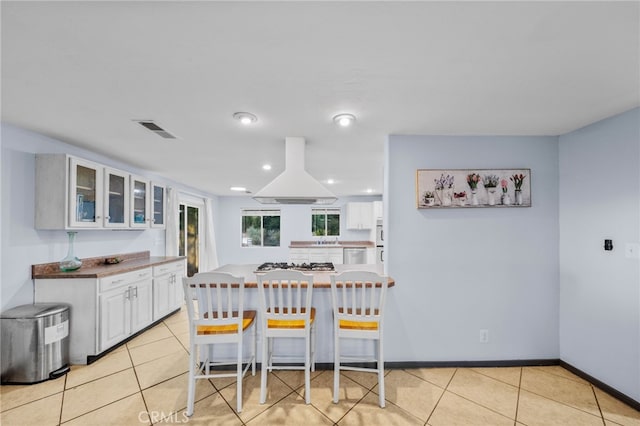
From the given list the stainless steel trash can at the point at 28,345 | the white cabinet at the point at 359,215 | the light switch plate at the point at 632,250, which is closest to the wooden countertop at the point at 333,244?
the white cabinet at the point at 359,215

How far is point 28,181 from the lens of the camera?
107 inches

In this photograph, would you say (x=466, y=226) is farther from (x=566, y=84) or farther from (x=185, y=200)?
(x=185, y=200)

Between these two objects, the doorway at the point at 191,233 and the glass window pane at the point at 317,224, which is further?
the glass window pane at the point at 317,224

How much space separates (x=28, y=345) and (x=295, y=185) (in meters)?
2.74

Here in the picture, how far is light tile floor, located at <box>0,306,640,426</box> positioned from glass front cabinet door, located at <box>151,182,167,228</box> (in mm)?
2092

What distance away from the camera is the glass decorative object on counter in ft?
9.60

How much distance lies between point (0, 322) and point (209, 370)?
1.82 meters

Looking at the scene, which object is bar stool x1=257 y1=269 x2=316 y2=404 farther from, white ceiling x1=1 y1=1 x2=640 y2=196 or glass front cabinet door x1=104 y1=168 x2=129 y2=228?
glass front cabinet door x1=104 y1=168 x2=129 y2=228

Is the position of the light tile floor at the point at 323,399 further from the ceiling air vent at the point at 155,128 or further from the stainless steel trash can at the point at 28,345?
the ceiling air vent at the point at 155,128

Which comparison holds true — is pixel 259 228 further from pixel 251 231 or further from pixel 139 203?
pixel 139 203

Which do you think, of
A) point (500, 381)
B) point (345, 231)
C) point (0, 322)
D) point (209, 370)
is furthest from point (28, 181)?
point (345, 231)

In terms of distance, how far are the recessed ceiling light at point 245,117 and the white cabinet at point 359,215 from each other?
4967 millimetres

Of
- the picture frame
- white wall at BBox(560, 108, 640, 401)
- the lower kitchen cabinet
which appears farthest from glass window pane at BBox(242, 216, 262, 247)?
white wall at BBox(560, 108, 640, 401)

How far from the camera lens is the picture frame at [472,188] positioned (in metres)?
2.76
